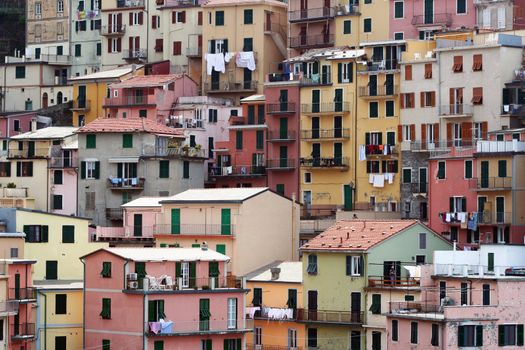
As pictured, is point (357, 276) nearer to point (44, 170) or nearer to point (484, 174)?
point (484, 174)

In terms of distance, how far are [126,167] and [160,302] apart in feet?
98.8

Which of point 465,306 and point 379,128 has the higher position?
point 379,128

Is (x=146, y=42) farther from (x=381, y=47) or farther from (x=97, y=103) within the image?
(x=381, y=47)

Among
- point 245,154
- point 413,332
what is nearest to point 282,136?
point 245,154

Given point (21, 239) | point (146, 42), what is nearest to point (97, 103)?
point (146, 42)

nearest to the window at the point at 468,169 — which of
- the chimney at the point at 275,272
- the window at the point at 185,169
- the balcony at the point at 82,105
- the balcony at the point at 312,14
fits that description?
the chimney at the point at 275,272

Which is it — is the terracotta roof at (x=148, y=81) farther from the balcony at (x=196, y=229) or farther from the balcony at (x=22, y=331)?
the balcony at (x=22, y=331)

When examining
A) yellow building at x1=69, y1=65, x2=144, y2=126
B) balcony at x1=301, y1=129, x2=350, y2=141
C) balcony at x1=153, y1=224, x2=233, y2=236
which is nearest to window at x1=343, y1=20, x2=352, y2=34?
balcony at x1=301, y1=129, x2=350, y2=141

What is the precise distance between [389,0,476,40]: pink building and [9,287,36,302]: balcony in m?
38.2

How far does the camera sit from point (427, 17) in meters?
132

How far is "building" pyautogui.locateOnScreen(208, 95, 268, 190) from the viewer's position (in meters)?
133

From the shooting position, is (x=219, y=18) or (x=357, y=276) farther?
(x=219, y=18)

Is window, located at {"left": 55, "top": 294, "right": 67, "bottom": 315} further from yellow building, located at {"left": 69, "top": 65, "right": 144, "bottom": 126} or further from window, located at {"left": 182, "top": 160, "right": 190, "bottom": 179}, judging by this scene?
yellow building, located at {"left": 69, "top": 65, "right": 144, "bottom": 126}

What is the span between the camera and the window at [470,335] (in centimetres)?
9469
